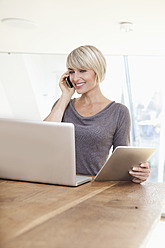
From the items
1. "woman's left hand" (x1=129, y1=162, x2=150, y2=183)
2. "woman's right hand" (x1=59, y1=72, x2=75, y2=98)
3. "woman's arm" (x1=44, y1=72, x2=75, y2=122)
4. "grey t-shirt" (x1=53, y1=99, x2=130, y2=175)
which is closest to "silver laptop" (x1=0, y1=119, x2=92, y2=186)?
"woman's left hand" (x1=129, y1=162, x2=150, y2=183)

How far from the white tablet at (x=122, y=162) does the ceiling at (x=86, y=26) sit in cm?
204

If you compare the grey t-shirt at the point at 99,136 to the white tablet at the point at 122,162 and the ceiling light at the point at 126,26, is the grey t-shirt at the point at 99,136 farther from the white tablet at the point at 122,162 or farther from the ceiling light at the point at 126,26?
the ceiling light at the point at 126,26

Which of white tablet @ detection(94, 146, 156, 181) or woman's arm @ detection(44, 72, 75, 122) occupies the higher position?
woman's arm @ detection(44, 72, 75, 122)

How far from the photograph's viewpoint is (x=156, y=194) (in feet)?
4.04

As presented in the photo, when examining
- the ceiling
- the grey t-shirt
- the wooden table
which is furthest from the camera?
the ceiling

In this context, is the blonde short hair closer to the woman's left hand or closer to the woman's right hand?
the woman's right hand

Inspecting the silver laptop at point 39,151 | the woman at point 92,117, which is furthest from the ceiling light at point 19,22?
the silver laptop at point 39,151

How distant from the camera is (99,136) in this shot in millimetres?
1766

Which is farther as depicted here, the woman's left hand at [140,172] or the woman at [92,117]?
the woman at [92,117]

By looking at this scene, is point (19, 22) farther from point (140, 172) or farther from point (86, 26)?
point (140, 172)

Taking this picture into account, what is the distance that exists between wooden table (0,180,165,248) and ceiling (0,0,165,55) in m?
2.33

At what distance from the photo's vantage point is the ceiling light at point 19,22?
373cm

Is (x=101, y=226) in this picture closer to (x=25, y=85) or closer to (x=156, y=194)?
(x=156, y=194)

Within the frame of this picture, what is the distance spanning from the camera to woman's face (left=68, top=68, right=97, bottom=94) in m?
1.86
